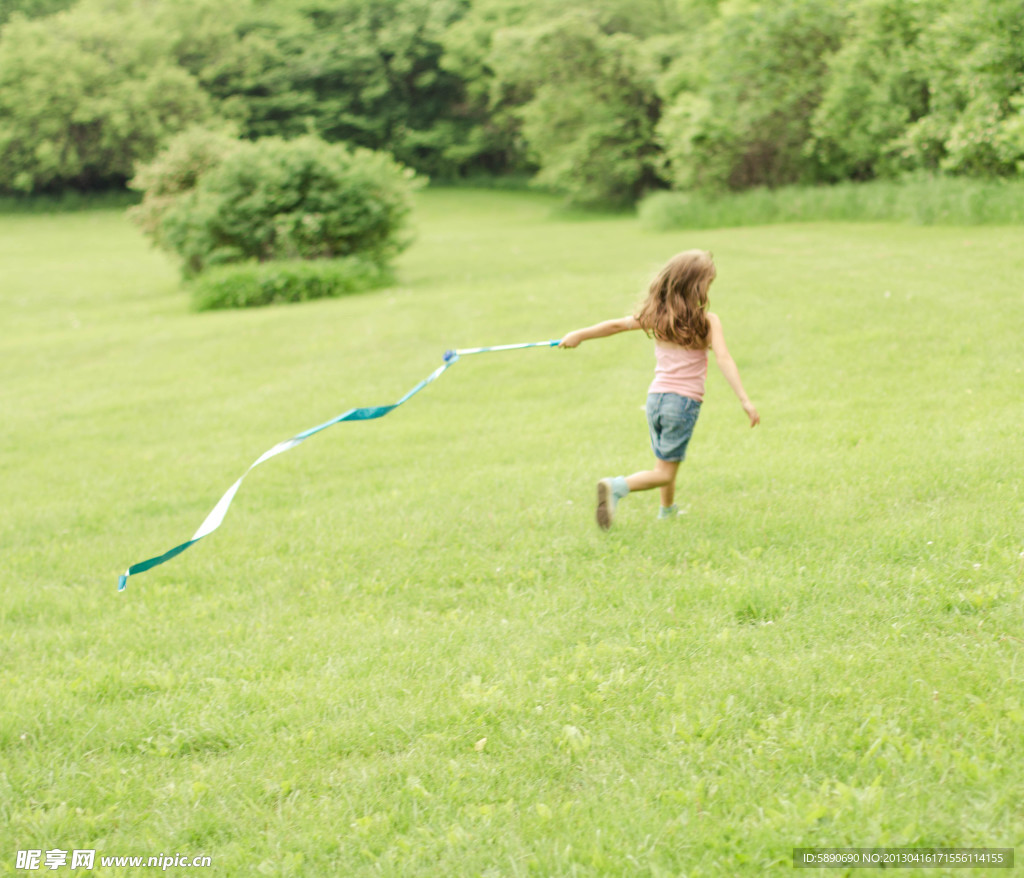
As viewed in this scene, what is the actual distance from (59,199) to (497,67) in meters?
24.4

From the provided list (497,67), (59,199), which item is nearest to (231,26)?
(59,199)

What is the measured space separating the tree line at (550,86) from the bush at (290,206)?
875 cm

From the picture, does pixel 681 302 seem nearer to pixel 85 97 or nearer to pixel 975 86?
pixel 975 86

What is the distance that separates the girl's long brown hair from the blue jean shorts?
33cm

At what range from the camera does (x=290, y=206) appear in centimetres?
1872

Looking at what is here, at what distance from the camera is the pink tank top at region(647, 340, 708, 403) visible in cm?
535

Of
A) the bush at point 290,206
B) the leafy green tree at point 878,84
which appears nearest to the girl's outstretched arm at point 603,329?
the bush at point 290,206

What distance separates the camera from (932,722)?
328cm

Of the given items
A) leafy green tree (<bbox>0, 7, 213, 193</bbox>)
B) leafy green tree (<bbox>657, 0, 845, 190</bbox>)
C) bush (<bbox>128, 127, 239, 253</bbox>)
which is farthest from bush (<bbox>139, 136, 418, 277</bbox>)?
leafy green tree (<bbox>0, 7, 213, 193</bbox>)

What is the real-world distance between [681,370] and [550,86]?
35.6 meters

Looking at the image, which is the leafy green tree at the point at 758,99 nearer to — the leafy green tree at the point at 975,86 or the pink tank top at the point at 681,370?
the leafy green tree at the point at 975,86

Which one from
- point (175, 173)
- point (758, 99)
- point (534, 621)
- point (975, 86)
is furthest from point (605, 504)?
point (758, 99)

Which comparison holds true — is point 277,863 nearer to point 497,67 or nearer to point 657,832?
point 657,832

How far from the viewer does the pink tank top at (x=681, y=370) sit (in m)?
5.35
